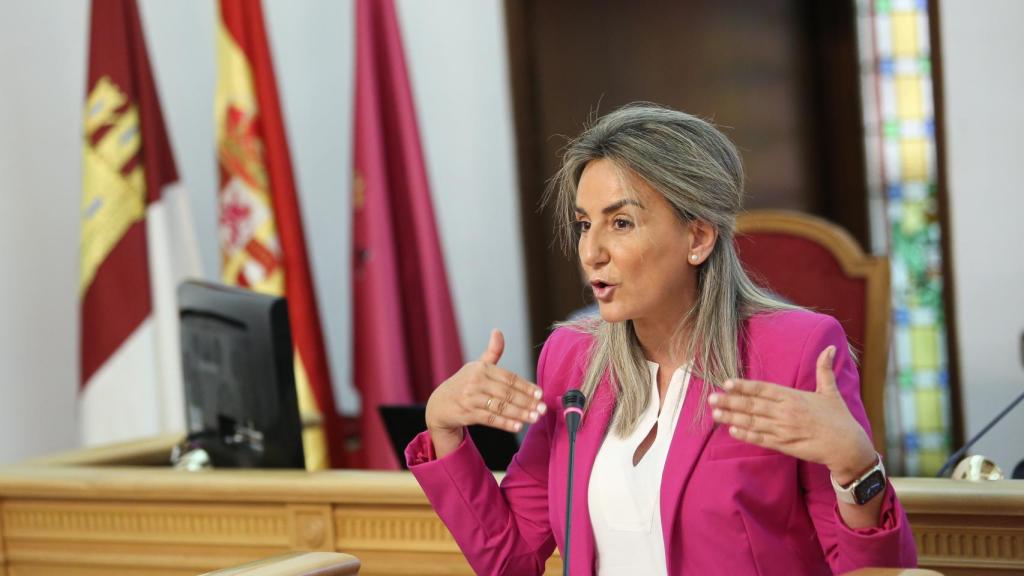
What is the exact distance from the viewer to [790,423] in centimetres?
160

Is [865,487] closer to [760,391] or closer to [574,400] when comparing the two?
[760,391]

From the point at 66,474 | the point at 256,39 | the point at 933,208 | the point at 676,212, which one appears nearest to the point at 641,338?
the point at 676,212

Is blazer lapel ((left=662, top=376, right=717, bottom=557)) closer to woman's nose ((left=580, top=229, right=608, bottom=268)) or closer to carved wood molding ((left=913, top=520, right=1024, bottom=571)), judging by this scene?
woman's nose ((left=580, top=229, right=608, bottom=268))

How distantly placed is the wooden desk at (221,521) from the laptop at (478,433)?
182 mm

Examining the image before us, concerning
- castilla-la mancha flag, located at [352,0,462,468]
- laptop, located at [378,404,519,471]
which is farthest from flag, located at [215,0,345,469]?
laptop, located at [378,404,519,471]

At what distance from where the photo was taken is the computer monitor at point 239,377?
8.98 feet

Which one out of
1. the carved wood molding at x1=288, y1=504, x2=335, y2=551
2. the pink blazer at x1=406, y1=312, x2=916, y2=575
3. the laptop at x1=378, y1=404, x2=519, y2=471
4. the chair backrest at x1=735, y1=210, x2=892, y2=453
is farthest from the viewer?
the chair backrest at x1=735, y1=210, x2=892, y2=453

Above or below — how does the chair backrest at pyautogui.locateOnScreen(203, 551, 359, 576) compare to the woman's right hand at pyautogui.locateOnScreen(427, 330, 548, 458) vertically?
below

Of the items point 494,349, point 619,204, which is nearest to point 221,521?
point 494,349

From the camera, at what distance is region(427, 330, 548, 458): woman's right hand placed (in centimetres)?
183

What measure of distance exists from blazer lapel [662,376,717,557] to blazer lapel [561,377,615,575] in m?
0.14

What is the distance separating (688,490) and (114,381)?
3160 millimetres

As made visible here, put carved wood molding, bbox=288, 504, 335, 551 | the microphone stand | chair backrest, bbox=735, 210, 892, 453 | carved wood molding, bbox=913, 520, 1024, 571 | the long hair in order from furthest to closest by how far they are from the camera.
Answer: chair backrest, bbox=735, 210, 892, 453 < carved wood molding, bbox=288, 504, 335, 551 < the microphone stand < carved wood molding, bbox=913, 520, 1024, 571 < the long hair

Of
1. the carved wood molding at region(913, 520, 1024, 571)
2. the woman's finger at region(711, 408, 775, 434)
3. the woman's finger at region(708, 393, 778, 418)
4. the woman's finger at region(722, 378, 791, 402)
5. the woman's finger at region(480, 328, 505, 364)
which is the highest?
the woman's finger at region(480, 328, 505, 364)
